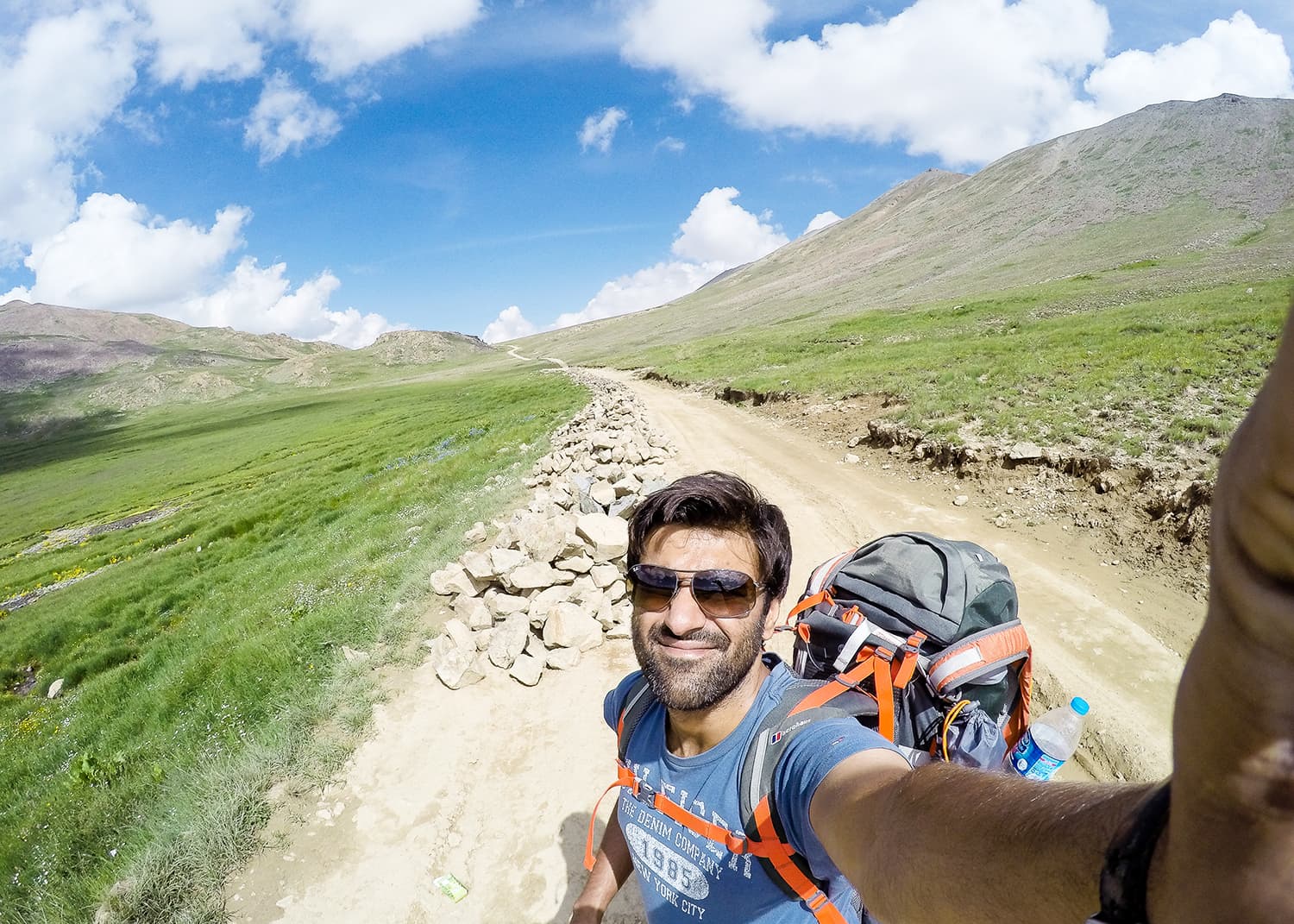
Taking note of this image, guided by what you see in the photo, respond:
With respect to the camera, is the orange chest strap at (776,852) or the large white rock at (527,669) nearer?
the orange chest strap at (776,852)

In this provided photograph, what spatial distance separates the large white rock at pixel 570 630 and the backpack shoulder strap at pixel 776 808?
4.52m

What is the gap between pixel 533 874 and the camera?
4.39 metres

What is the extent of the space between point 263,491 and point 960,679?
108 feet

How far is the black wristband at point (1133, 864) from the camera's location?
0.84 meters

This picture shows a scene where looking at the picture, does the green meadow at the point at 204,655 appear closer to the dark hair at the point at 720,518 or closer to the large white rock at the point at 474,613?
the large white rock at the point at 474,613

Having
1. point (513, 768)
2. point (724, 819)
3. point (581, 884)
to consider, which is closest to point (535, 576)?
point (513, 768)

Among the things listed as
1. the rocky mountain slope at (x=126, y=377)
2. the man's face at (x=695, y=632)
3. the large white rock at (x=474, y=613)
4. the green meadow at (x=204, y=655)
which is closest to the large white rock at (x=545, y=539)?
the large white rock at (x=474, y=613)

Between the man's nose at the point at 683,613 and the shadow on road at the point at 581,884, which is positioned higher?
the man's nose at the point at 683,613

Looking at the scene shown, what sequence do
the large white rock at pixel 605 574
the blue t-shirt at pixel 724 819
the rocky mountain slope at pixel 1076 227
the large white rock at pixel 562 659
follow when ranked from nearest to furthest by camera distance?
the blue t-shirt at pixel 724 819 < the large white rock at pixel 562 659 < the large white rock at pixel 605 574 < the rocky mountain slope at pixel 1076 227

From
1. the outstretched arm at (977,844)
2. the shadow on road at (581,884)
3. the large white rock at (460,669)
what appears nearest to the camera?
the outstretched arm at (977,844)

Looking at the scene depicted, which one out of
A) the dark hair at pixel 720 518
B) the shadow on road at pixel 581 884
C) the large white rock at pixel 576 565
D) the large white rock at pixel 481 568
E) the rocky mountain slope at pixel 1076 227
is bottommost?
the shadow on road at pixel 581 884

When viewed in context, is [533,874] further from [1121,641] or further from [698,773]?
[1121,641]

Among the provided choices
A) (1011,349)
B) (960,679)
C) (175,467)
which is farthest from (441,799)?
(175,467)

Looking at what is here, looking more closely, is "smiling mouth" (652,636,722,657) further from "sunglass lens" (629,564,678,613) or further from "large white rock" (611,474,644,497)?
"large white rock" (611,474,644,497)
